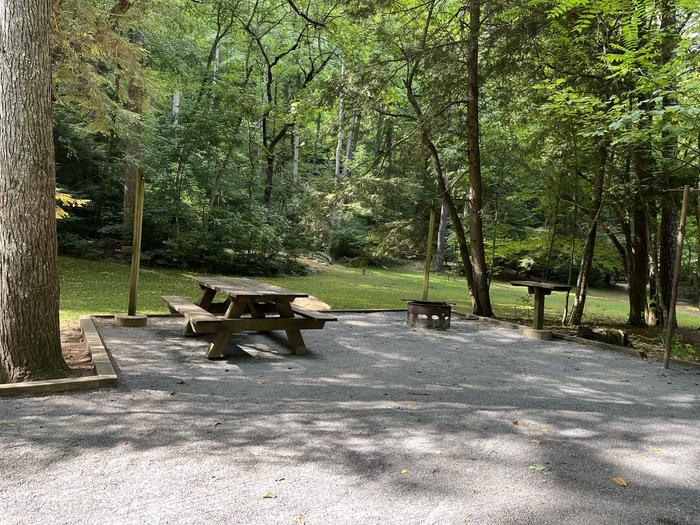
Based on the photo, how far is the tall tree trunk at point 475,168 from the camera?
8.85m

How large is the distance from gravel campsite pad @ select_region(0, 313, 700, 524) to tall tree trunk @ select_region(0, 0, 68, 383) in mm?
482

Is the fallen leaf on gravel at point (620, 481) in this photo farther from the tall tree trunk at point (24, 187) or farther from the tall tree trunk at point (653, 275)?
the tall tree trunk at point (653, 275)

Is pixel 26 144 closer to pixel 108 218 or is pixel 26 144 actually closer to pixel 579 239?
pixel 579 239

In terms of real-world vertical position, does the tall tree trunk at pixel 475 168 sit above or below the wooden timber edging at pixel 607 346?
above

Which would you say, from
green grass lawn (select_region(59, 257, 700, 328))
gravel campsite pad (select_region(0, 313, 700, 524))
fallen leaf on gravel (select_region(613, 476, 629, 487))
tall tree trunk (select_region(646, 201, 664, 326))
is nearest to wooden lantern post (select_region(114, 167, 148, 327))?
green grass lawn (select_region(59, 257, 700, 328))

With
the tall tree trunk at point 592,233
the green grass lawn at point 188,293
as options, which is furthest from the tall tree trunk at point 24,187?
the tall tree trunk at point 592,233

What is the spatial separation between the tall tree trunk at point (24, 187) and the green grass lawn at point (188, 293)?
2948 mm

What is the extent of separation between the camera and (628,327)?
34.4ft

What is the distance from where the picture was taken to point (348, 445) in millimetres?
3080

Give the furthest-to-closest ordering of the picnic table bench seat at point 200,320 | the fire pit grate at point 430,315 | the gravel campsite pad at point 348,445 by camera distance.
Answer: the fire pit grate at point 430,315, the picnic table bench seat at point 200,320, the gravel campsite pad at point 348,445

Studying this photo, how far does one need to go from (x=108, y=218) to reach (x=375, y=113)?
9839 mm

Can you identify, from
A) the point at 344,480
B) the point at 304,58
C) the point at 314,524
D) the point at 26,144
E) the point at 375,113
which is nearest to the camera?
the point at 314,524

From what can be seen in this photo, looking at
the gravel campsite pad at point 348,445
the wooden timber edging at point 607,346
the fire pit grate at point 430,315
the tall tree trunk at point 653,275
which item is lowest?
the gravel campsite pad at point 348,445

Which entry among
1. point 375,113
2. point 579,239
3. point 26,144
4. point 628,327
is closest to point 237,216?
point 375,113
